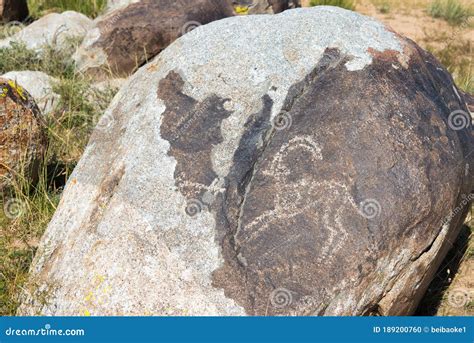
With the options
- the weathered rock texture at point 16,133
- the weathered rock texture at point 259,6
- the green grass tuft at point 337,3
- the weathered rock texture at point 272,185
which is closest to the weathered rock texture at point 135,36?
the weathered rock texture at point 259,6

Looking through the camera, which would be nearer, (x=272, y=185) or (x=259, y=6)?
(x=272, y=185)

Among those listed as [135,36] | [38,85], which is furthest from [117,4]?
[38,85]

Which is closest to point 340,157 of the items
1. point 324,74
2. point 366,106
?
point 366,106

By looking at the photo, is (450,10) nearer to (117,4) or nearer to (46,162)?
(117,4)

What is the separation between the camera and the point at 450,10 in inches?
390

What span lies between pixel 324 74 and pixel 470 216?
1.78m

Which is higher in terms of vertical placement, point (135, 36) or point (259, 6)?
point (135, 36)

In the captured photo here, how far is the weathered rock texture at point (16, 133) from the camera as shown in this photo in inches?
141

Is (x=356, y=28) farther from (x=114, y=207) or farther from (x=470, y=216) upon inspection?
(x=470, y=216)

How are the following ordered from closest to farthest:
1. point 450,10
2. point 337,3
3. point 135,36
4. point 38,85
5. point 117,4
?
point 38,85 < point 135,36 < point 117,4 < point 337,3 < point 450,10

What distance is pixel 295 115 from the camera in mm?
2775

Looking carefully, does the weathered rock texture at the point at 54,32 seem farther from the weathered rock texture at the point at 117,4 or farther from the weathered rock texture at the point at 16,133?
the weathered rock texture at the point at 16,133

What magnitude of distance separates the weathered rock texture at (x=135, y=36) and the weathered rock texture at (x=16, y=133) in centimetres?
204

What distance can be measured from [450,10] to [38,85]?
7021mm
